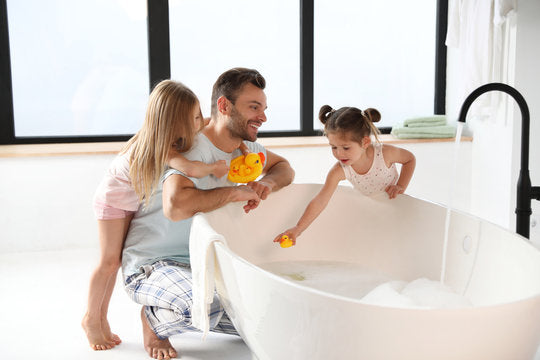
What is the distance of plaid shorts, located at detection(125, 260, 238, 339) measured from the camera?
6.04ft

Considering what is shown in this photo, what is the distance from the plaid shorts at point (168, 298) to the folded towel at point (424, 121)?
2.45m

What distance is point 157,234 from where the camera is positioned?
203 cm

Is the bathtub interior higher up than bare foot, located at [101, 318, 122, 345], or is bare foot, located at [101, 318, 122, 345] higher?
the bathtub interior

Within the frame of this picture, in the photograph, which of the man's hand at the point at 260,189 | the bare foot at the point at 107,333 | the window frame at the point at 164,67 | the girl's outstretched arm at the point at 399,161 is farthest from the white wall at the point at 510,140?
the bare foot at the point at 107,333

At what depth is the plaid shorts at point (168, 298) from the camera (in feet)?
6.04

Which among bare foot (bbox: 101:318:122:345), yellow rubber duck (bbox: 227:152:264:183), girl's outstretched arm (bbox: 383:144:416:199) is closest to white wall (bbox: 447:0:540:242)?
girl's outstretched arm (bbox: 383:144:416:199)

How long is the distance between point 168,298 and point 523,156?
1.15m

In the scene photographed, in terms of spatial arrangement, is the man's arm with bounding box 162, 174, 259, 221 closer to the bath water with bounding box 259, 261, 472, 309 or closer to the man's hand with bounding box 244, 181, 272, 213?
the man's hand with bounding box 244, 181, 272, 213

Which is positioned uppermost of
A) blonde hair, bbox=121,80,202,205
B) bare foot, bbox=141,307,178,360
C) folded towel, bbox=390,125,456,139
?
blonde hair, bbox=121,80,202,205

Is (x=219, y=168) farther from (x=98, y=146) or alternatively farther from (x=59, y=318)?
(x=98, y=146)

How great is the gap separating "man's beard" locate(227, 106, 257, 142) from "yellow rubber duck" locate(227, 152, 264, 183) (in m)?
0.08

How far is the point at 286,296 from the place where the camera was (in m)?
1.27

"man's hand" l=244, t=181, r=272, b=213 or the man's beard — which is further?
"man's hand" l=244, t=181, r=272, b=213

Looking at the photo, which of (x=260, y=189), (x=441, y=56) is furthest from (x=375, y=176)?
(x=441, y=56)
